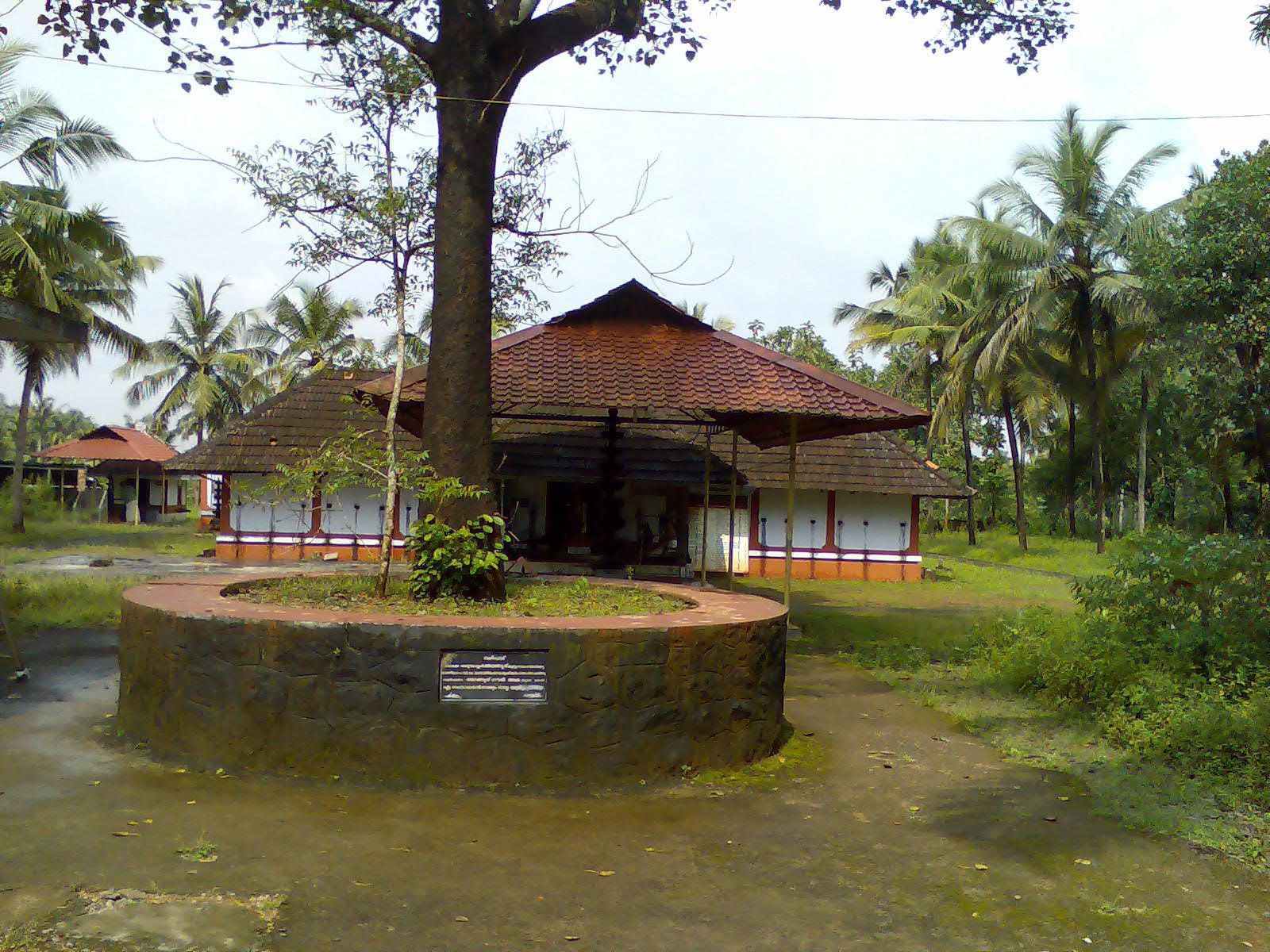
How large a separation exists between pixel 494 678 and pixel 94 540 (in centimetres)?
2803

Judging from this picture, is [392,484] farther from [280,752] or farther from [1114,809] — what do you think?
[1114,809]

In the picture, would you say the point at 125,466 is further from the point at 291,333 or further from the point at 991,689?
the point at 991,689

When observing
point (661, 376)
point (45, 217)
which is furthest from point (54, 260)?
point (661, 376)

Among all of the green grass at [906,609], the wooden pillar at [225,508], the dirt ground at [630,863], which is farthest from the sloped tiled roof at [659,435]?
the dirt ground at [630,863]

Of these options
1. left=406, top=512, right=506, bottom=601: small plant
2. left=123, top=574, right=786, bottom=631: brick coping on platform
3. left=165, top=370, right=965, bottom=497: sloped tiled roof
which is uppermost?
left=165, top=370, right=965, bottom=497: sloped tiled roof

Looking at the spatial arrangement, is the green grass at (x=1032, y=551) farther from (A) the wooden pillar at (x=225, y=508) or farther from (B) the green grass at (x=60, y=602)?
(B) the green grass at (x=60, y=602)

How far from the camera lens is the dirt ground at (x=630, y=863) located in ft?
12.5

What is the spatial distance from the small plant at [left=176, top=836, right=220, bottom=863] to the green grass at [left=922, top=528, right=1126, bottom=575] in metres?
21.3

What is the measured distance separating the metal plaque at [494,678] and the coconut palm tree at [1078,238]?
74.9 ft

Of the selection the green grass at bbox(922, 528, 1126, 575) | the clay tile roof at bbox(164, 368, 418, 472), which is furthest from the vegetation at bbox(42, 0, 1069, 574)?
the green grass at bbox(922, 528, 1126, 575)

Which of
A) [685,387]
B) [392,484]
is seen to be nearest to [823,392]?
[685,387]

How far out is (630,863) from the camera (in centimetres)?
449

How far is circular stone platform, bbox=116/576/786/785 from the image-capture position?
5.47 metres

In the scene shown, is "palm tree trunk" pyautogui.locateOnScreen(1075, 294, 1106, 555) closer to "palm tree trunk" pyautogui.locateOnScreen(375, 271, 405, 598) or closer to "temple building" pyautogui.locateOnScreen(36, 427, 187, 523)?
"palm tree trunk" pyautogui.locateOnScreen(375, 271, 405, 598)
